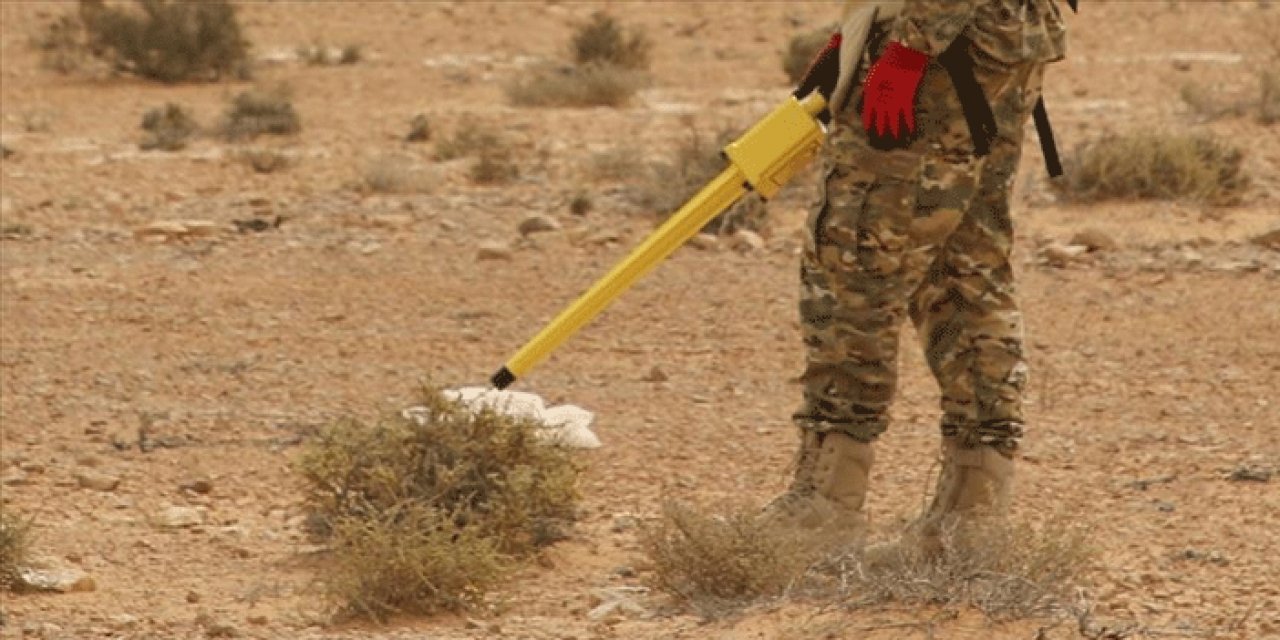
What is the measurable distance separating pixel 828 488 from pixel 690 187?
6.27 metres

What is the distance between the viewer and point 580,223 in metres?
11.7

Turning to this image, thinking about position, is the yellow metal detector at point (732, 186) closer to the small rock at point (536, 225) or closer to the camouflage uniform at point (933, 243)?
the camouflage uniform at point (933, 243)

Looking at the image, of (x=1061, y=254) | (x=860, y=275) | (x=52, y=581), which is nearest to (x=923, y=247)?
(x=860, y=275)

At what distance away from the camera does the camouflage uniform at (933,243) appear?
5266 millimetres

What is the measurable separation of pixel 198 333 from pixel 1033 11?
4.97 metres

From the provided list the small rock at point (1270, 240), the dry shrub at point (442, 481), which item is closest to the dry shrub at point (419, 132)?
the small rock at point (1270, 240)

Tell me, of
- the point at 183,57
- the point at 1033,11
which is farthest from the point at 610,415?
the point at 183,57

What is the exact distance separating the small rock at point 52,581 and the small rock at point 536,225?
555 cm

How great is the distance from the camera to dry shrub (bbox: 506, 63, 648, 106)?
1597 cm

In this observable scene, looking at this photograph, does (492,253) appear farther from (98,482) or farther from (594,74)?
(594,74)

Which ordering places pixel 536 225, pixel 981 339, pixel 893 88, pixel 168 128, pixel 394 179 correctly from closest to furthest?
pixel 893 88, pixel 981 339, pixel 536 225, pixel 394 179, pixel 168 128

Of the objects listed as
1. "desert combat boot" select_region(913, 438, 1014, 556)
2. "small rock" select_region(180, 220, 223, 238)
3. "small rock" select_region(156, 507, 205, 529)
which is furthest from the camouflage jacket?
"small rock" select_region(180, 220, 223, 238)

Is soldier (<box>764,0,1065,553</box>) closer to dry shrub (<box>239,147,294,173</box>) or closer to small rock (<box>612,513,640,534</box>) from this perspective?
small rock (<box>612,513,640,534</box>)

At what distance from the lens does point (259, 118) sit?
14977 millimetres
